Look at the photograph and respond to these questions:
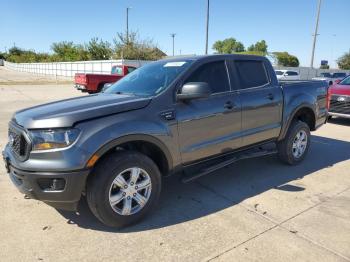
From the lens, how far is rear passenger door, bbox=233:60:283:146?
4.72m

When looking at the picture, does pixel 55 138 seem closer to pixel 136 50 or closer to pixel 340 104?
pixel 340 104

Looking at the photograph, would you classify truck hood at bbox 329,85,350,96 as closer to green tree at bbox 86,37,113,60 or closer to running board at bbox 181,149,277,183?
running board at bbox 181,149,277,183

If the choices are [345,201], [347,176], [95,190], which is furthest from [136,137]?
[347,176]

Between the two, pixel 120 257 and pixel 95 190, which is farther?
pixel 95 190

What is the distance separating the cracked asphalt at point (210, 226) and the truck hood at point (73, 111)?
1135 mm

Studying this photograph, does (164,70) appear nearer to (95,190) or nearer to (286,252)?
(95,190)

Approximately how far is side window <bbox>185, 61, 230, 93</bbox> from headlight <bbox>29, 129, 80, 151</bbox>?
169 cm

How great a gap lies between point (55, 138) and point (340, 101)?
8.96 m

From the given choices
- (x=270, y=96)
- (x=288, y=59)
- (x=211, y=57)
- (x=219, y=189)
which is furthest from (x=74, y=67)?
(x=288, y=59)

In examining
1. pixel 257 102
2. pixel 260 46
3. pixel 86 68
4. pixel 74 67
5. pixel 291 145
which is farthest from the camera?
pixel 260 46

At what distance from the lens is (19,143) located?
3.37 meters

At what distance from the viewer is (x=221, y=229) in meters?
3.54

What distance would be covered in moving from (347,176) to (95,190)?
400 centimetres

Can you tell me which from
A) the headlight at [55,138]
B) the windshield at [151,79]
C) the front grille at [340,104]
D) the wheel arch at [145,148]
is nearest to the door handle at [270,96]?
the windshield at [151,79]
